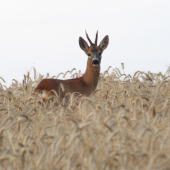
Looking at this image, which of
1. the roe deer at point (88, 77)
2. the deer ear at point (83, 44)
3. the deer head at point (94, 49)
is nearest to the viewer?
the roe deer at point (88, 77)

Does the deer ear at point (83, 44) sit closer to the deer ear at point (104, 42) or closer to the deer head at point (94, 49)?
the deer head at point (94, 49)

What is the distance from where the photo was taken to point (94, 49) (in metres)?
10.3

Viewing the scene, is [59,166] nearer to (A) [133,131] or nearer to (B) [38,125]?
(A) [133,131]

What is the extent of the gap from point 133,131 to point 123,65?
25.0 ft

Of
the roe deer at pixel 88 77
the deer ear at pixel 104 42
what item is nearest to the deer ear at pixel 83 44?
the roe deer at pixel 88 77

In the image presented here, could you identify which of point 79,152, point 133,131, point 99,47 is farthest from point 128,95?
point 79,152

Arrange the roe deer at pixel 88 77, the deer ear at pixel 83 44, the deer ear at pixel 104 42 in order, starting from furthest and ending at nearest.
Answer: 1. the deer ear at pixel 104 42
2. the deer ear at pixel 83 44
3. the roe deer at pixel 88 77

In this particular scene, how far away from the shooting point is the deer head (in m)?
10.1

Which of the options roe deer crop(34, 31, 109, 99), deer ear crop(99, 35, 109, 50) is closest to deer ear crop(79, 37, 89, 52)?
roe deer crop(34, 31, 109, 99)

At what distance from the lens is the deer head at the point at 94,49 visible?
10.1m

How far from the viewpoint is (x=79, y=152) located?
4750 mm

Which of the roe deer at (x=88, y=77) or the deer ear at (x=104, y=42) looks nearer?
the roe deer at (x=88, y=77)

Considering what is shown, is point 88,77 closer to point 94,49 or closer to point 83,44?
point 94,49

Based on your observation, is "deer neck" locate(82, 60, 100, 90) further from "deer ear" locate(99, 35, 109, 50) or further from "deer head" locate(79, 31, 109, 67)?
"deer ear" locate(99, 35, 109, 50)
